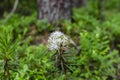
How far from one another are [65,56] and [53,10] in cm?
182

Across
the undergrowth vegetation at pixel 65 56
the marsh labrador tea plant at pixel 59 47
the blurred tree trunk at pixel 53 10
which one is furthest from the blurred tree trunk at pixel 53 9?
the marsh labrador tea plant at pixel 59 47

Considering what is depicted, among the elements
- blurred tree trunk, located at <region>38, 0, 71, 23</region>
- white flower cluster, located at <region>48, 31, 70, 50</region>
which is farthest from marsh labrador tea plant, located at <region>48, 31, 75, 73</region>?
blurred tree trunk, located at <region>38, 0, 71, 23</region>

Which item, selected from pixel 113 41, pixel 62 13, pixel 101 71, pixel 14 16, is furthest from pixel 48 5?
pixel 101 71

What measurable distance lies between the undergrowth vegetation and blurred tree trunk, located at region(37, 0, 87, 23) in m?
0.13

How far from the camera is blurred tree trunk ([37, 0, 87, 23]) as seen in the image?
443 cm

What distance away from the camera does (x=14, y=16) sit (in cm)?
505

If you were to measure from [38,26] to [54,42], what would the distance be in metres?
1.87

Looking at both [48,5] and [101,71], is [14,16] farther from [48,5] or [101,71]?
[101,71]

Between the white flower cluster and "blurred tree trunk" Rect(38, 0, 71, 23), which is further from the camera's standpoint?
"blurred tree trunk" Rect(38, 0, 71, 23)

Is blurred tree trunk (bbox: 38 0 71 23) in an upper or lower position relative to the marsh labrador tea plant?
upper

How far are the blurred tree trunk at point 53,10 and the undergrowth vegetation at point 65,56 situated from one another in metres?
0.13

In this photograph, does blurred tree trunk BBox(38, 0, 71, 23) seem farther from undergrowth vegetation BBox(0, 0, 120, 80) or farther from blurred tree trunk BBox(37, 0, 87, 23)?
undergrowth vegetation BBox(0, 0, 120, 80)

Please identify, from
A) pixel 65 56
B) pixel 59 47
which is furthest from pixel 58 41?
pixel 65 56

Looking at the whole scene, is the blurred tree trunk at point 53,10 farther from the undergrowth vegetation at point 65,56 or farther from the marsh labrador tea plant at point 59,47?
the marsh labrador tea plant at point 59,47
